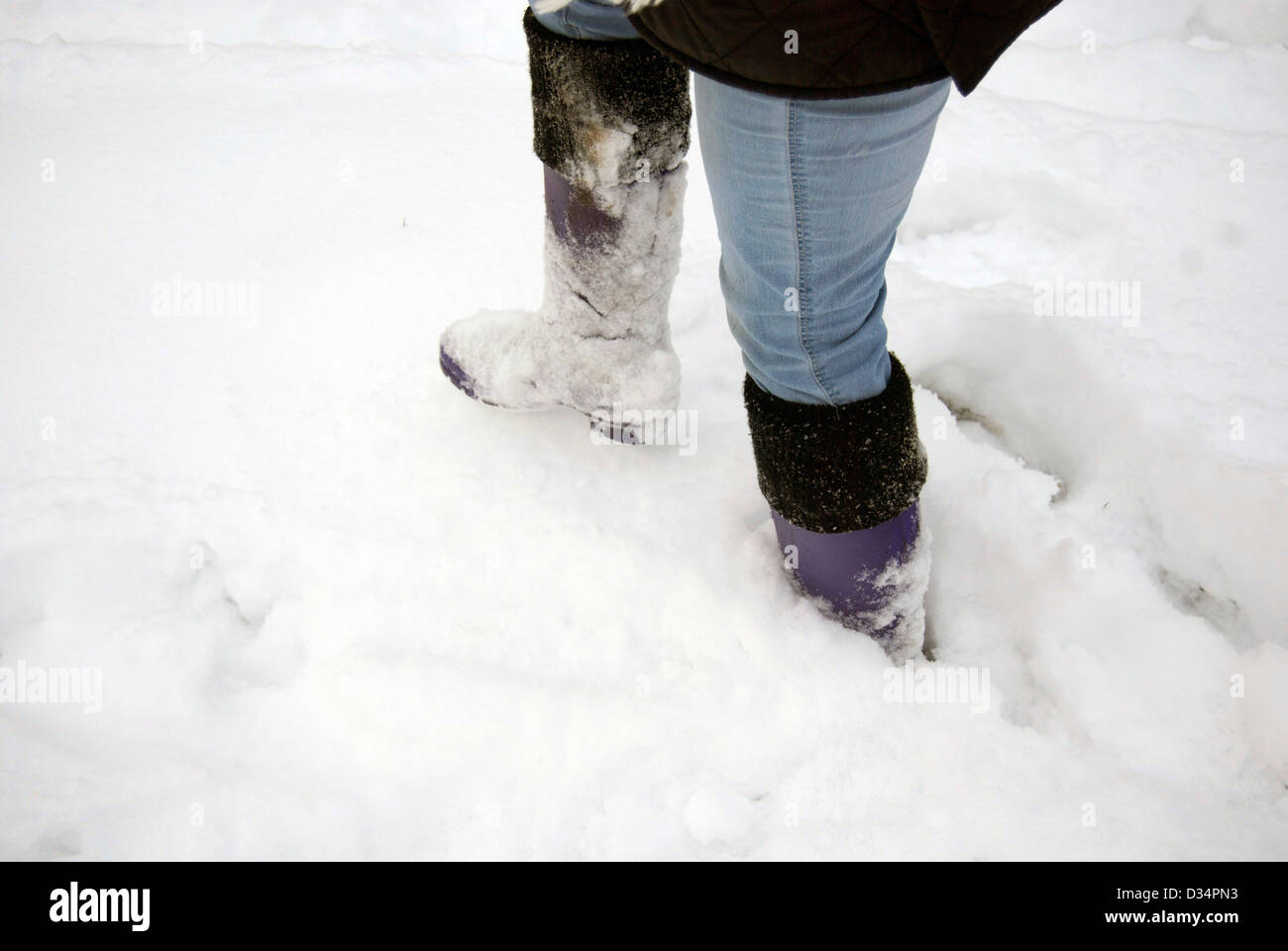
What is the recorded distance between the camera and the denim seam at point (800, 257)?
25.3 inches

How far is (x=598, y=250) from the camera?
1.03 meters

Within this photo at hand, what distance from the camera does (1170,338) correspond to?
Answer: 1.31m

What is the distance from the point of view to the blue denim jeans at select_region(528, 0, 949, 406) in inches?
25.2

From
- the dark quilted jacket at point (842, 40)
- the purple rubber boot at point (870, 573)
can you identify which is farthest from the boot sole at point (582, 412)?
the dark quilted jacket at point (842, 40)

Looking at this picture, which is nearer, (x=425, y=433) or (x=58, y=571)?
(x=58, y=571)

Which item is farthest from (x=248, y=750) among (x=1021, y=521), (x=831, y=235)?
(x=1021, y=521)

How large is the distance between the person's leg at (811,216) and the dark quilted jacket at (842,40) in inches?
1.7

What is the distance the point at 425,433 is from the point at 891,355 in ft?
2.14

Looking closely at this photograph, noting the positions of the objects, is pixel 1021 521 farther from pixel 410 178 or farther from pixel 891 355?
pixel 410 178

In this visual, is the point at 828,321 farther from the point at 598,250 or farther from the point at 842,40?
the point at 598,250

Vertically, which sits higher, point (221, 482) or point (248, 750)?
point (221, 482)

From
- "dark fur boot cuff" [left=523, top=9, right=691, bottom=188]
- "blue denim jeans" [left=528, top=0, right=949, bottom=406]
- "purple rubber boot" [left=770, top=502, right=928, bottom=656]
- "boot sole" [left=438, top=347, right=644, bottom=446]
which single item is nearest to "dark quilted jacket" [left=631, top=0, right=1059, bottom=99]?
"blue denim jeans" [left=528, top=0, right=949, bottom=406]

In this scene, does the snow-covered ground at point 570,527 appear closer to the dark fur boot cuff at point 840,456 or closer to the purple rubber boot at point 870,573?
the purple rubber boot at point 870,573

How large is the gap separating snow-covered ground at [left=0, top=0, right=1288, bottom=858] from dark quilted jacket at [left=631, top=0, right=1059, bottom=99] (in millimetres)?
631
